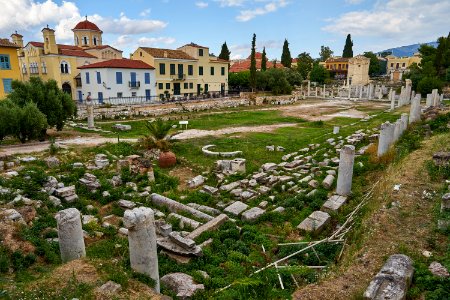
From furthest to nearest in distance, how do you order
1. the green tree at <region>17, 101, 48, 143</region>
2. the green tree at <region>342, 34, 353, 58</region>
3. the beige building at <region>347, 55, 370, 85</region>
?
the green tree at <region>342, 34, 353, 58</region>
the beige building at <region>347, 55, 370, 85</region>
the green tree at <region>17, 101, 48, 143</region>

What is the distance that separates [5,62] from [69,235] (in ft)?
111

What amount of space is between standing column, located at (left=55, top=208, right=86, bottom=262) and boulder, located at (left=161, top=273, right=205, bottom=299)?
6.32 feet

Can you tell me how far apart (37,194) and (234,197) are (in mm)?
6612

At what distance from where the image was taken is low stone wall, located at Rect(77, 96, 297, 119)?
30.4m

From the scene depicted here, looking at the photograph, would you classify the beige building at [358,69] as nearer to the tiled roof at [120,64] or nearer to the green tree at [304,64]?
the green tree at [304,64]

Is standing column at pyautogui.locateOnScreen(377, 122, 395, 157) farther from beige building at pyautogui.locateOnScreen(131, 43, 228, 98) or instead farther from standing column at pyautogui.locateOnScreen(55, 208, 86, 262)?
beige building at pyautogui.locateOnScreen(131, 43, 228, 98)

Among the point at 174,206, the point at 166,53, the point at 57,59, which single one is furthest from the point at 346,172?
the point at 57,59

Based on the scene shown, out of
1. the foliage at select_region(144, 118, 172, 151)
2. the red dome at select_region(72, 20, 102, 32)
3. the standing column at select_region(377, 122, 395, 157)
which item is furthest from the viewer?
the red dome at select_region(72, 20, 102, 32)

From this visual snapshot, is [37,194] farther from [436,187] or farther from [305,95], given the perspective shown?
[305,95]

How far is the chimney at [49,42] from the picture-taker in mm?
43094

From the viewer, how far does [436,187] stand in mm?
10219

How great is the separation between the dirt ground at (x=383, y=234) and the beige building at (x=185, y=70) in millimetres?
36457

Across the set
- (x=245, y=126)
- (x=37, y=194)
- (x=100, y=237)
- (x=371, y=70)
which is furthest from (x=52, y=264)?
(x=371, y=70)

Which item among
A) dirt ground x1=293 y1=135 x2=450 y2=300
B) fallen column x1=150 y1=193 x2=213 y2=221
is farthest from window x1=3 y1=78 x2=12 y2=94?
dirt ground x1=293 y1=135 x2=450 y2=300
